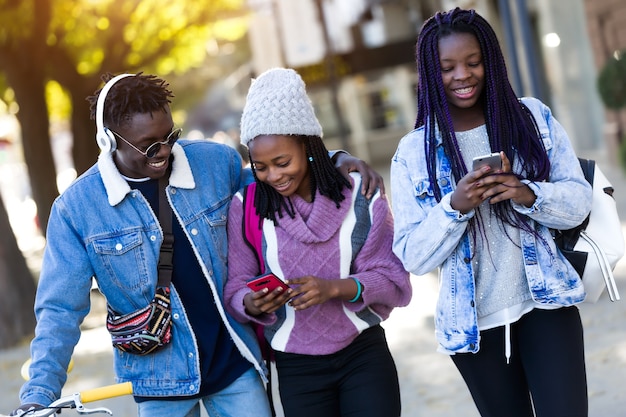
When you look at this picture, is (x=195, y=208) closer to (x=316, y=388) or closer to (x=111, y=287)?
(x=111, y=287)

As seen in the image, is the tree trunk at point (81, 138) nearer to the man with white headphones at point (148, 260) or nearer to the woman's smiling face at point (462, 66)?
the man with white headphones at point (148, 260)

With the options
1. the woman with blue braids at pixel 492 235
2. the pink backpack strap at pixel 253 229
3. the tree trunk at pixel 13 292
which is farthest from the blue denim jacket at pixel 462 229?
the tree trunk at pixel 13 292

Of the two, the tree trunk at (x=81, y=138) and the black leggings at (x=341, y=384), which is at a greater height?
the tree trunk at (x=81, y=138)

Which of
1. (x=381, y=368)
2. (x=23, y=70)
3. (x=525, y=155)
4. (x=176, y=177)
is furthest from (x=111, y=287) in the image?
Answer: (x=23, y=70)

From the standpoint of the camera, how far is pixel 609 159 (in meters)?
17.1

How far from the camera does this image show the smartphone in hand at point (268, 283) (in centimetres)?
314

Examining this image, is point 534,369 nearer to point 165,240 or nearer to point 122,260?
point 165,240

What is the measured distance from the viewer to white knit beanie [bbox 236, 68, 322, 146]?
3365mm

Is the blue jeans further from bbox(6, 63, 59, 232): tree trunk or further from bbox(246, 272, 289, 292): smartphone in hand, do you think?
bbox(6, 63, 59, 232): tree trunk

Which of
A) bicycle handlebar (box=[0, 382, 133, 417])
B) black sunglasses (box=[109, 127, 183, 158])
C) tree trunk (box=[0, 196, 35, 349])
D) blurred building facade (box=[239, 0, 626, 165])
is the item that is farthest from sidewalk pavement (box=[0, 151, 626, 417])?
bicycle handlebar (box=[0, 382, 133, 417])

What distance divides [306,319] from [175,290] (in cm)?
48

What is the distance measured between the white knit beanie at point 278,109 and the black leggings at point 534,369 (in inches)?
38.7

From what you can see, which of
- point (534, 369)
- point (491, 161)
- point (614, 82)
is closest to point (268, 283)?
point (491, 161)

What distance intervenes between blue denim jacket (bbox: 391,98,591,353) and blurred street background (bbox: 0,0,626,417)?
104 inches
